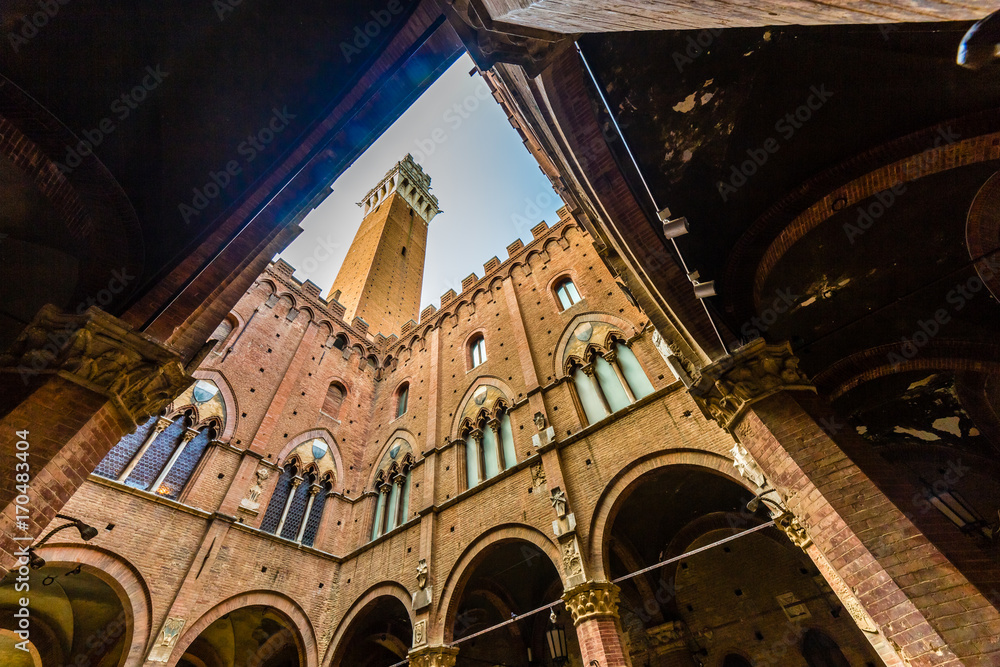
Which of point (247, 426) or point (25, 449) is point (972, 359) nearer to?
point (25, 449)

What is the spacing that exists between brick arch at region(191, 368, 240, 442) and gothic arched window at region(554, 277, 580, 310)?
9.84m

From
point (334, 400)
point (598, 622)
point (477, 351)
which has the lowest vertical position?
point (598, 622)

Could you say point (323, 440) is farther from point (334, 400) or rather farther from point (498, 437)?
point (498, 437)

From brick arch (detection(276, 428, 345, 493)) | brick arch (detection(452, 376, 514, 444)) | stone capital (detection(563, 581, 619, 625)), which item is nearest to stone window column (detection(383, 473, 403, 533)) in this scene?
brick arch (detection(276, 428, 345, 493))

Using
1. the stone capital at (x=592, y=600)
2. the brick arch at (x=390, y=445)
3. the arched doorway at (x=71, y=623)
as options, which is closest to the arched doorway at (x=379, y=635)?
the brick arch at (x=390, y=445)

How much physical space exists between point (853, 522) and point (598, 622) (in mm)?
4527

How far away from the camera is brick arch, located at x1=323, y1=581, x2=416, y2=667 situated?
9.49m

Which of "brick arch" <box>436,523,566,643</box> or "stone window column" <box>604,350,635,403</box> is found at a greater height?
"stone window column" <box>604,350,635,403</box>

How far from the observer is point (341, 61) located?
4242mm

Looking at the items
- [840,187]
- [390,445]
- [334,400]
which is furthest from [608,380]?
[334,400]

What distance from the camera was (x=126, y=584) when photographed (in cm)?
805

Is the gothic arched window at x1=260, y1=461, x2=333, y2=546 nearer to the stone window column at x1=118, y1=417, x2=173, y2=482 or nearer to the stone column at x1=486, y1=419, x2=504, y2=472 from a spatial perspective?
the stone window column at x1=118, y1=417, x2=173, y2=482

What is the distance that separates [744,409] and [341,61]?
5.57m

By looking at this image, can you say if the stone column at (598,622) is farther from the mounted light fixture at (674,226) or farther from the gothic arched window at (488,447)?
the mounted light fixture at (674,226)
